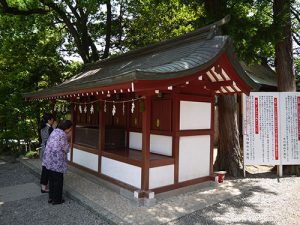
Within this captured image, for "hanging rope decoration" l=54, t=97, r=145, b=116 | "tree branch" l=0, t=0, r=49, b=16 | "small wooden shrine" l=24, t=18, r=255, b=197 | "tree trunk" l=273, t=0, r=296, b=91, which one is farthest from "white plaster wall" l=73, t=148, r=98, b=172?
"tree branch" l=0, t=0, r=49, b=16

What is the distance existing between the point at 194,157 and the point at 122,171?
6.16 feet

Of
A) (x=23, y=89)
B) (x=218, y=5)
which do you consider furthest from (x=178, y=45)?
(x=23, y=89)

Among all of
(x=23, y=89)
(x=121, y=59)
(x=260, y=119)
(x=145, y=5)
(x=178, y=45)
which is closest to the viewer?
(x=178, y=45)

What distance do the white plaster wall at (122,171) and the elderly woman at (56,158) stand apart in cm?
137

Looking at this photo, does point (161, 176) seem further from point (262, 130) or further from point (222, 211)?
point (262, 130)

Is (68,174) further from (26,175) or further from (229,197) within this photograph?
(229,197)

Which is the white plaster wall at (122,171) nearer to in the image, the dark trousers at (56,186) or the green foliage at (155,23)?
the dark trousers at (56,186)

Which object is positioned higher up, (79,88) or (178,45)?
(178,45)

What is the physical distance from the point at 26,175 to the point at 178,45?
→ 631cm

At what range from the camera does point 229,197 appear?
6.66 m

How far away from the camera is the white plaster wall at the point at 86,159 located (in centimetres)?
815

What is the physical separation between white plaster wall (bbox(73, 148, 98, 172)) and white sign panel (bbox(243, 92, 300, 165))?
458 centimetres

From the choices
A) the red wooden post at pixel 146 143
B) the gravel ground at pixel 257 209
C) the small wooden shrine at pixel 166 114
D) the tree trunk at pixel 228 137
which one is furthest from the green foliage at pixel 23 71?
the gravel ground at pixel 257 209

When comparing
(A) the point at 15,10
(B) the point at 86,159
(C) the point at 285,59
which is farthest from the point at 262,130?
(A) the point at 15,10
